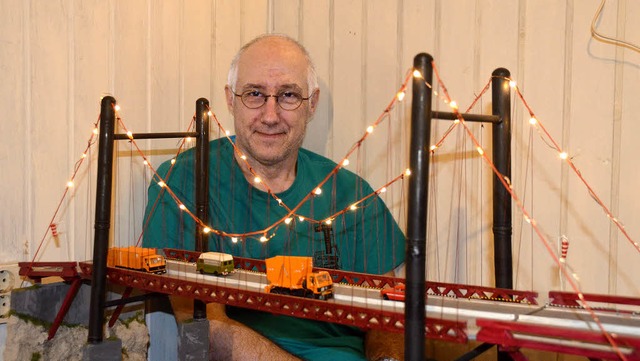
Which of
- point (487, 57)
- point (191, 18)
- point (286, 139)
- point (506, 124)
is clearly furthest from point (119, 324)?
point (487, 57)

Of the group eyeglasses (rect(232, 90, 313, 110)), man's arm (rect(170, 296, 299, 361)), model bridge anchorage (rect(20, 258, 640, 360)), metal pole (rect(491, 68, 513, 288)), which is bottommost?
man's arm (rect(170, 296, 299, 361))

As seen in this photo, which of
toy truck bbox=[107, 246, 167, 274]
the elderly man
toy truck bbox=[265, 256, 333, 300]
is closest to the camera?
toy truck bbox=[265, 256, 333, 300]

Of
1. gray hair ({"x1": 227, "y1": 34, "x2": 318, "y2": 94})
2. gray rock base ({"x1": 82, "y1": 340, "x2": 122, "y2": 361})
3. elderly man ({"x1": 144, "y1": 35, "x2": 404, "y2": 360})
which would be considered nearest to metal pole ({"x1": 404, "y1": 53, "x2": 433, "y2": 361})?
elderly man ({"x1": 144, "y1": 35, "x2": 404, "y2": 360})

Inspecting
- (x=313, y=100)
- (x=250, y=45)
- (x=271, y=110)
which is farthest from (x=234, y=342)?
(x=250, y=45)

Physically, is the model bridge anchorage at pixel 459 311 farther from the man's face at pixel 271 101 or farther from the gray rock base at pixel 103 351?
the man's face at pixel 271 101

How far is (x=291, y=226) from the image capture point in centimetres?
236

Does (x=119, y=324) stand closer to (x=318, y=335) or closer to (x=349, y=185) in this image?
(x=318, y=335)

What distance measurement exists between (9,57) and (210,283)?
3.23 feet

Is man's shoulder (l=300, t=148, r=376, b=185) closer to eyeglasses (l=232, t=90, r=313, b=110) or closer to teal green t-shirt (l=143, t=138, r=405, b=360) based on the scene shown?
teal green t-shirt (l=143, t=138, r=405, b=360)

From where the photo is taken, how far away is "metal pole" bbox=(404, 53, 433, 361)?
4.21 ft

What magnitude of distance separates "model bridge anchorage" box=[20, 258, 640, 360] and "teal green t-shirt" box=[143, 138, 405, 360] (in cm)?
31

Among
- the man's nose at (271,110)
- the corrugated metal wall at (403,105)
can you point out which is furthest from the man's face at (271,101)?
the corrugated metal wall at (403,105)

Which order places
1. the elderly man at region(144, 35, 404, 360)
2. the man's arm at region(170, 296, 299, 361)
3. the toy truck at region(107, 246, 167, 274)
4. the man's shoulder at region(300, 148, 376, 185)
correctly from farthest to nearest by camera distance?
the man's shoulder at region(300, 148, 376, 185)
the elderly man at region(144, 35, 404, 360)
the man's arm at region(170, 296, 299, 361)
the toy truck at region(107, 246, 167, 274)

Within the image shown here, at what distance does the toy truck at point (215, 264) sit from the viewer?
193 centimetres
